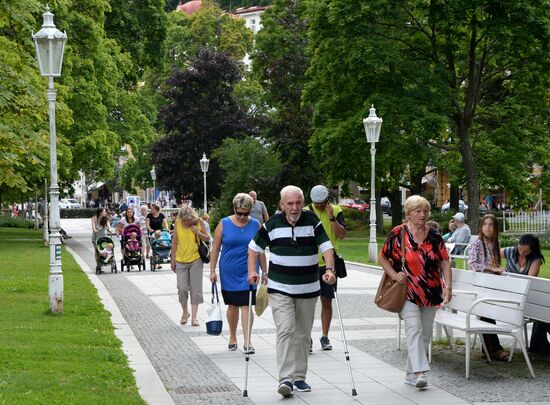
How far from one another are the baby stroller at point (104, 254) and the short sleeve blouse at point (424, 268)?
18.1 metres

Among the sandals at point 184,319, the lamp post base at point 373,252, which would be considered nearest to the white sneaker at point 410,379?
the sandals at point 184,319

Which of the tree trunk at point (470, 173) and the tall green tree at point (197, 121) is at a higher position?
the tall green tree at point (197, 121)

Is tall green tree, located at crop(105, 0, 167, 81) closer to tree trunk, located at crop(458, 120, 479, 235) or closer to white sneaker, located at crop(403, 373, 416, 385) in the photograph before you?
tree trunk, located at crop(458, 120, 479, 235)

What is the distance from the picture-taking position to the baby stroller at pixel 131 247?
93.6 ft

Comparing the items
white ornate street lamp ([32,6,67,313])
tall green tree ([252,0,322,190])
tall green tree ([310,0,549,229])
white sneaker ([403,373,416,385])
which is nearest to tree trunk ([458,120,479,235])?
tall green tree ([310,0,549,229])

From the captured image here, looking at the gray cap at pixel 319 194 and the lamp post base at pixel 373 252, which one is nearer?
the gray cap at pixel 319 194

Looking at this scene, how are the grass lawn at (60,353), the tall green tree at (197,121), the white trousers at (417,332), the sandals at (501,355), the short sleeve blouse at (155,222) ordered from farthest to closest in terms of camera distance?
the tall green tree at (197,121), the short sleeve blouse at (155,222), the sandals at (501,355), the white trousers at (417,332), the grass lawn at (60,353)

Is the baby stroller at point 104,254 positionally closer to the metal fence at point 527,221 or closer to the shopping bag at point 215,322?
the shopping bag at point 215,322

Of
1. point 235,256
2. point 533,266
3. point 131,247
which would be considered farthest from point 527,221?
point 235,256

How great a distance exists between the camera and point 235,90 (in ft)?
243

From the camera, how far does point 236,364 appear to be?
11305mm

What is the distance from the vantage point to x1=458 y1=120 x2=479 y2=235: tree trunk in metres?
39.7

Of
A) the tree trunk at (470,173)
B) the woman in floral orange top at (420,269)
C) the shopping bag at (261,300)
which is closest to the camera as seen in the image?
the woman in floral orange top at (420,269)

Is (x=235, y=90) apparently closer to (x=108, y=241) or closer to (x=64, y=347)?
(x=108, y=241)
